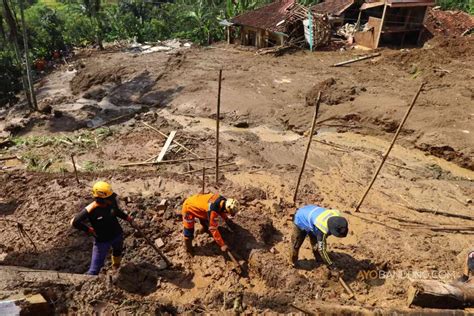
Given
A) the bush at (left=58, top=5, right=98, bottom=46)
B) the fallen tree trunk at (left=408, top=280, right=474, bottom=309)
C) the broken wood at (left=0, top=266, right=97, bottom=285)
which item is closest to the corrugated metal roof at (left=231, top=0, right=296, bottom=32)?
the bush at (left=58, top=5, right=98, bottom=46)

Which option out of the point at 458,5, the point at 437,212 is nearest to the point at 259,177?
the point at 437,212

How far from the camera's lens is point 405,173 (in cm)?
961

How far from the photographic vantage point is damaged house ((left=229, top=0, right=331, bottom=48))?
2005cm

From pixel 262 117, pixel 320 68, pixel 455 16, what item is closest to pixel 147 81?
pixel 262 117

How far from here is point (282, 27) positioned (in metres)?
20.4

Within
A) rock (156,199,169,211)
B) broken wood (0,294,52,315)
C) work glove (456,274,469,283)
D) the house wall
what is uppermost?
broken wood (0,294,52,315)

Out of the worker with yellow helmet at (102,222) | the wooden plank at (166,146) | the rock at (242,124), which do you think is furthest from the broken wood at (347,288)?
the rock at (242,124)

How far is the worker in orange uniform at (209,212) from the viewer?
5977 millimetres

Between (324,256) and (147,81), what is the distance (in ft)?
44.1

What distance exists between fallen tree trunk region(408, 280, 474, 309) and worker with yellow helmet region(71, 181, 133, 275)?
4257mm

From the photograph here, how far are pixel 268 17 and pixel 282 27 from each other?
1.71 metres

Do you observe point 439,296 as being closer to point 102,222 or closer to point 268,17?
point 102,222

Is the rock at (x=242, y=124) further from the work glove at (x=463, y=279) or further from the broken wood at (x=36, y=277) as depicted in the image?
the broken wood at (x=36, y=277)

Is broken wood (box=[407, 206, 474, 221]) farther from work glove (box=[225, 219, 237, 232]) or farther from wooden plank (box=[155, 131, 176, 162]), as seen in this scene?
wooden plank (box=[155, 131, 176, 162])
